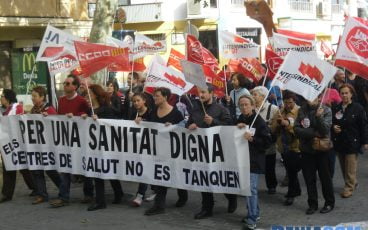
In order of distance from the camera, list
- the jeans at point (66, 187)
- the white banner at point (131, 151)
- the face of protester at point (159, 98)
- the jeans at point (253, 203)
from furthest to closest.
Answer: the jeans at point (66, 187) → the face of protester at point (159, 98) → the white banner at point (131, 151) → the jeans at point (253, 203)

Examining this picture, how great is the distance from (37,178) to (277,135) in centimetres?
370

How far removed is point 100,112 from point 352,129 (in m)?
3.69

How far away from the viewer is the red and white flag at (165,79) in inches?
403

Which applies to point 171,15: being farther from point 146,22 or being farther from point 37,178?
point 37,178

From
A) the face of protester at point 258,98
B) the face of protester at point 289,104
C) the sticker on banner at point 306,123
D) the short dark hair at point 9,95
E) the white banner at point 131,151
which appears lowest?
the white banner at point 131,151

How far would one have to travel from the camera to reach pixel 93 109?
30.0ft

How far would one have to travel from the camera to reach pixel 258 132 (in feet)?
25.2

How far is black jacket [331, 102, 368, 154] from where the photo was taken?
360 inches

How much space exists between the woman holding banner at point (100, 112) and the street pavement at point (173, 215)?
0.15 m

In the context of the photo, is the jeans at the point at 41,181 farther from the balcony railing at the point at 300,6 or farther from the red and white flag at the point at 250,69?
the balcony railing at the point at 300,6

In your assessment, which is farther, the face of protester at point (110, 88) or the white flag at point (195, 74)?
the face of protester at point (110, 88)

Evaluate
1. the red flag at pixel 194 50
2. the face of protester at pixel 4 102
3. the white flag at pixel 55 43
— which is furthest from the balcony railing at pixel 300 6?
the face of protester at pixel 4 102

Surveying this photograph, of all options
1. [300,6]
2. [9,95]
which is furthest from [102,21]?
[300,6]

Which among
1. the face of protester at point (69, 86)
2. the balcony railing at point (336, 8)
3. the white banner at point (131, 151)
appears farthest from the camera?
the balcony railing at point (336, 8)
